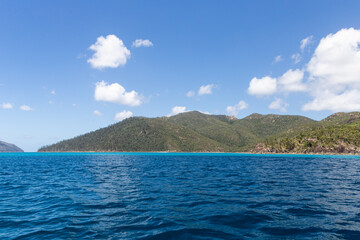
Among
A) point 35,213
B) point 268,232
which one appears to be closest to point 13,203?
point 35,213

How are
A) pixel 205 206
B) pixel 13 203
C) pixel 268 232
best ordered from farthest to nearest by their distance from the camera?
pixel 13 203 → pixel 205 206 → pixel 268 232

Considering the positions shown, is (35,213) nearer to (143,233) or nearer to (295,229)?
(143,233)

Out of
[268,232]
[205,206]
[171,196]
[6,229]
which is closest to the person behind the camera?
[268,232]

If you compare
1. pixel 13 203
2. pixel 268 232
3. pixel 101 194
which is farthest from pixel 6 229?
pixel 268 232

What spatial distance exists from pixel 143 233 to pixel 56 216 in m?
8.19

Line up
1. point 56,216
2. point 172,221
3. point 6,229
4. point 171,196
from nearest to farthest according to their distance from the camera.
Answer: point 6,229
point 172,221
point 56,216
point 171,196

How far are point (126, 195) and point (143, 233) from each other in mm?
11085

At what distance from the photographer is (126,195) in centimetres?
2192

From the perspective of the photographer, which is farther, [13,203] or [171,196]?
[171,196]

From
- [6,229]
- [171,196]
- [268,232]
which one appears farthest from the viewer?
[171,196]

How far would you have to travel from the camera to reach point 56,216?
15.2 meters

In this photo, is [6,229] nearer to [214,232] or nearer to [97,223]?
[97,223]

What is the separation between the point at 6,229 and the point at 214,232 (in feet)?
43.7

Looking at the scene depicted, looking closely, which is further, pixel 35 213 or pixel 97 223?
pixel 35 213
